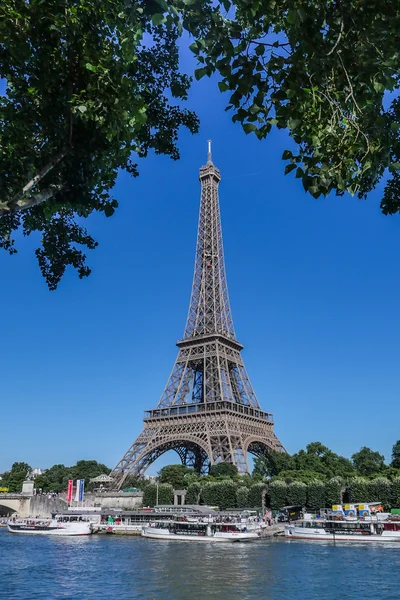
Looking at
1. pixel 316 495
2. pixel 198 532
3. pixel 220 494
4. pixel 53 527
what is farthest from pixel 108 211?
pixel 53 527

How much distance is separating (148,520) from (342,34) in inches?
2513

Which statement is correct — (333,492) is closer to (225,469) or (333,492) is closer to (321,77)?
(225,469)

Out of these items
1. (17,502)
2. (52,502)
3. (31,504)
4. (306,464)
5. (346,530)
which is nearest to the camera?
(346,530)

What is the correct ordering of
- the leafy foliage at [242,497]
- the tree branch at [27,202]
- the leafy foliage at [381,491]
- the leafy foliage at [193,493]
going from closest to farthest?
the tree branch at [27,202], the leafy foliage at [381,491], the leafy foliage at [242,497], the leafy foliage at [193,493]

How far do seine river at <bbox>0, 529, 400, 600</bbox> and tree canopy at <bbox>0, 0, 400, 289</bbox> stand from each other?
1857cm

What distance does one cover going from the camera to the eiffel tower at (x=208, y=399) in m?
66.1

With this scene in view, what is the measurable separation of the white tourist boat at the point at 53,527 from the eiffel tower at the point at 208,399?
347 inches

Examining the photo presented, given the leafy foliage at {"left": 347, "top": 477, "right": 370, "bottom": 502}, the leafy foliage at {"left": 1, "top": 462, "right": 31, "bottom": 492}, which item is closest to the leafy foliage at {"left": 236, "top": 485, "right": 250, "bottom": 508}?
the leafy foliage at {"left": 347, "top": 477, "right": 370, "bottom": 502}

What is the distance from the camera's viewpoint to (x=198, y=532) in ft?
177

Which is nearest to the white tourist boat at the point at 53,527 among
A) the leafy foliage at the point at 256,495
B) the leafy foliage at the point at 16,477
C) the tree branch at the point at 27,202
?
the leafy foliage at the point at 256,495

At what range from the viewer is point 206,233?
3398 inches

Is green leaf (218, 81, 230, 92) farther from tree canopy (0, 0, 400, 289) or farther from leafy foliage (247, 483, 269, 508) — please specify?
leafy foliage (247, 483, 269, 508)

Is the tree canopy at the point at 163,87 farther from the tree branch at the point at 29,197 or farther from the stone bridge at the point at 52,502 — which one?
the stone bridge at the point at 52,502

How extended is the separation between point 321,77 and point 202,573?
28.0 m
